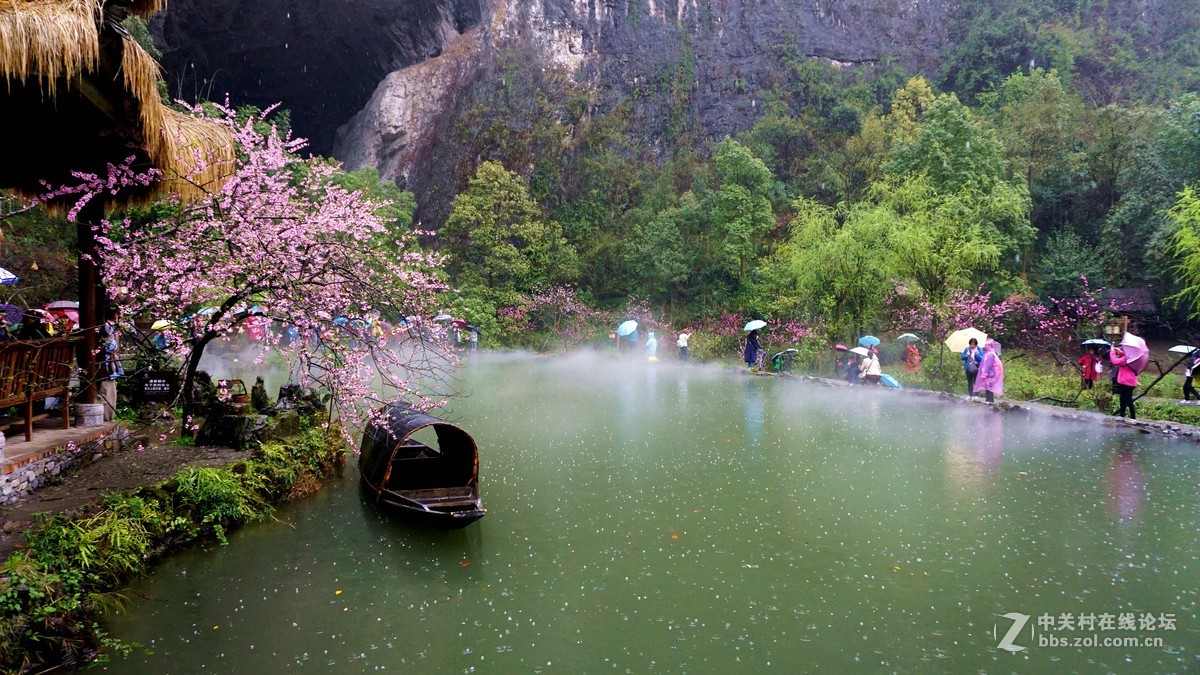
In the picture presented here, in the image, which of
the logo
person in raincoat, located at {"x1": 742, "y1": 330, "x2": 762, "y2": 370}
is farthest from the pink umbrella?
person in raincoat, located at {"x1": 742, "y1": 330, "x2": 762, "y2": 370}

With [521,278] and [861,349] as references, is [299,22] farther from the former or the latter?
[861,349]

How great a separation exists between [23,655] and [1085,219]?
31374 mm

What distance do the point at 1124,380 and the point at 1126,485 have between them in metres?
4.33

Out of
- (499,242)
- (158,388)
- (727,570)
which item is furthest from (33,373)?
(499,242)

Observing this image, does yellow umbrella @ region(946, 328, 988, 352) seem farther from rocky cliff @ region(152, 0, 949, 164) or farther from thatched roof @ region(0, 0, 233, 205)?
rocky cliff @ region(152, 0, 949, 164)

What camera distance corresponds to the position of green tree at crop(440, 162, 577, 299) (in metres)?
28.4

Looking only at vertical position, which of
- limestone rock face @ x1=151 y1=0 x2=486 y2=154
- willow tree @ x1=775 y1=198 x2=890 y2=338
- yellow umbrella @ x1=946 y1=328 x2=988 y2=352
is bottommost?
yellow umbrella @ x1=946 y1=328 x2=988 y2=352

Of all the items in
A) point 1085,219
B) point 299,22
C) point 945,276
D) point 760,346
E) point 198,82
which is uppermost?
point 299,22

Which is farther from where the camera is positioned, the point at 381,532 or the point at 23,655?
the point at 381,532

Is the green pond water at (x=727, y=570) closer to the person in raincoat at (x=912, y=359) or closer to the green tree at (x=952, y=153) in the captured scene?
the person in raincoat at (x=912, y=359)

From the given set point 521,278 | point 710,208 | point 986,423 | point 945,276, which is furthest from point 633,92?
A: point 986,423

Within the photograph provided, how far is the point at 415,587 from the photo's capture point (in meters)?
6.40

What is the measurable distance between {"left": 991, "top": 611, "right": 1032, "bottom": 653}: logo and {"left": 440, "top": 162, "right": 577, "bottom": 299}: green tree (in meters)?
23.9

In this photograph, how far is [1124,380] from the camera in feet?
40.7
